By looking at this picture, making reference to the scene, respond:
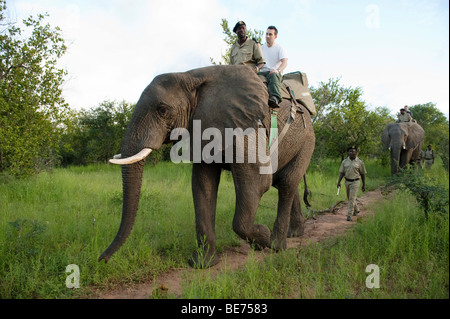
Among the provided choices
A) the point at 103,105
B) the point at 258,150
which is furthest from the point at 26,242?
the point at 103,105

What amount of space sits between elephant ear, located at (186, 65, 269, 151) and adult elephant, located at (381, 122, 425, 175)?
34.0 feet

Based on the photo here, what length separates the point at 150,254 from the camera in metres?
4.08

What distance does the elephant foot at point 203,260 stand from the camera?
3.93 metres

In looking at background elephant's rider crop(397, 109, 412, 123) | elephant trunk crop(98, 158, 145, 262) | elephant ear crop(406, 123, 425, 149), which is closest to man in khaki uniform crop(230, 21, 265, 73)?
elephant trunk crop(98, 158, 145, 262)

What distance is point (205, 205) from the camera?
424 cm

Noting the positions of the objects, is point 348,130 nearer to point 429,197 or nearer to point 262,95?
point 429,197

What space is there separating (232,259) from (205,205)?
2.80ft

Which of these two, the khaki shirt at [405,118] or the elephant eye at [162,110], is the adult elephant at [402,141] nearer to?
the khaki shirt at [405,118]

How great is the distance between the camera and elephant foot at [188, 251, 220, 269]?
3.93 m

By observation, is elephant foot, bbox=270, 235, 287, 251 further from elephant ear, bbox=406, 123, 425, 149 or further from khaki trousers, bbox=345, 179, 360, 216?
elephant ear, bbox=406, 123, 425, 149

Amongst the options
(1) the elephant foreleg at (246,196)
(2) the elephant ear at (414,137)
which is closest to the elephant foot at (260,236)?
(1) the elephant foreleg at (246,196)

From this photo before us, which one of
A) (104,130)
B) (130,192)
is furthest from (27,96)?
(104,130)

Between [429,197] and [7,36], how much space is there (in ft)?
30.3

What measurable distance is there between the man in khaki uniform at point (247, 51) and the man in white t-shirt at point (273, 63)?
0.50 feet
